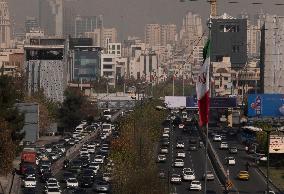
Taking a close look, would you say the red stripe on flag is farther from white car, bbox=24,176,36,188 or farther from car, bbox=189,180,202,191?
white car, bbox=24,176,36,188

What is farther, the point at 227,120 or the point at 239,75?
the point at 239,75

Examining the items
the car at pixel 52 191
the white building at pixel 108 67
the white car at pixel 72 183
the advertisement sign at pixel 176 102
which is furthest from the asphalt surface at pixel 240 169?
the white building at pixel 108 67

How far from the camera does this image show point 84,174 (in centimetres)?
2894

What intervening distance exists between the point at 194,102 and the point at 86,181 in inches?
914

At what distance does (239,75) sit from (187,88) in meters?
17.7

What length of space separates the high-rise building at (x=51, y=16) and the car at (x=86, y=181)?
148838 millimetres

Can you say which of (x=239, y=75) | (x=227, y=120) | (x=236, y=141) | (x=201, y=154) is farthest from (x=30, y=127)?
(x=239, y=75)

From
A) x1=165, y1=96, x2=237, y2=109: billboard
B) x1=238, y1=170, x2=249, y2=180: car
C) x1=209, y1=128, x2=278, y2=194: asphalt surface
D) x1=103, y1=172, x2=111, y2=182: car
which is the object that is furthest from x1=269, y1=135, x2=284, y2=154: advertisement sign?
x1=165, y1=96, x2=237, y2=109: billboard

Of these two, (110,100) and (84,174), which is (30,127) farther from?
(110,100)

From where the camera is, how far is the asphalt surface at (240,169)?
27688mm

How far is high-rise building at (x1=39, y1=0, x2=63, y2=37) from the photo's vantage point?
180 m

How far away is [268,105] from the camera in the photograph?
40219 mm

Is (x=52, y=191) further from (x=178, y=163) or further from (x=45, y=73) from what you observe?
(x=45, y=73)

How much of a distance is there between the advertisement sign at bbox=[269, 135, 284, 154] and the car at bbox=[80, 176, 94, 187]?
6729mm
